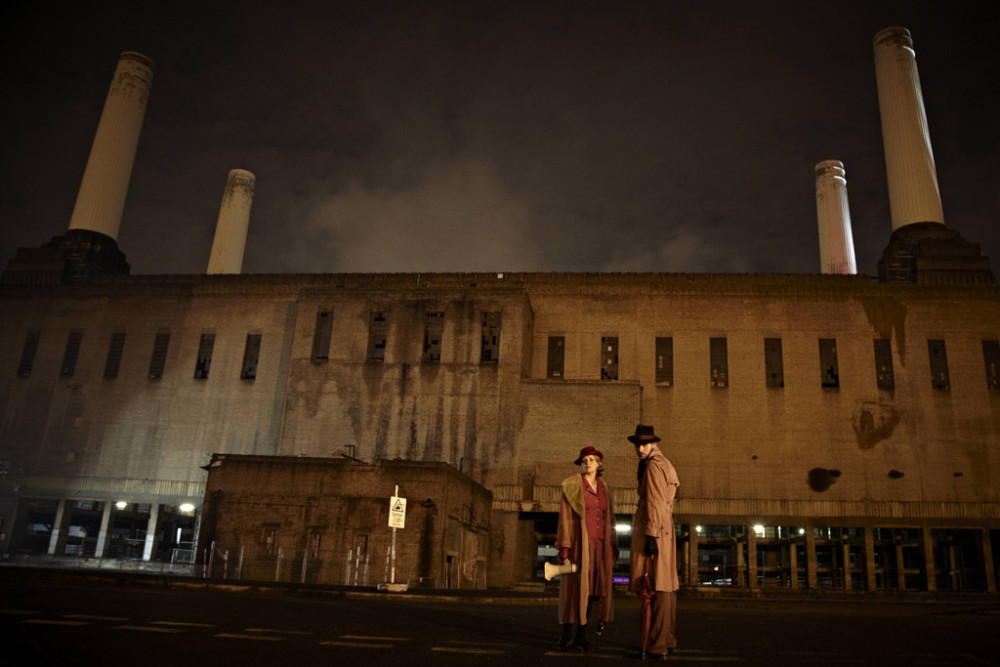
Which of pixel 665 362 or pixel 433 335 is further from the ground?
pixel 433 335

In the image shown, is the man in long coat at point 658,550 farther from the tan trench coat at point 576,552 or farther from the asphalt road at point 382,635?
the tan trench coat at point 576,552

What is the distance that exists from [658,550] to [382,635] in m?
2.87

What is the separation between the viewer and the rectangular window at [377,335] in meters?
34.1

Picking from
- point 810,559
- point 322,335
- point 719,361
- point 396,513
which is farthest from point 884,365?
point 396,513

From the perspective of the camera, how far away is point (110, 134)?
157 ft

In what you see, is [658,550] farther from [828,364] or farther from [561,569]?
[828,364]

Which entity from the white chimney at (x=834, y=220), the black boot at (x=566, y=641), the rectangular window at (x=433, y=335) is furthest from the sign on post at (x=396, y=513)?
the white chimney at (x=834, y=220)

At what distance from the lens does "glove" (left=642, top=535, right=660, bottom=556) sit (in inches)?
255

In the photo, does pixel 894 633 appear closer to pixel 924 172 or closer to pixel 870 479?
pixel 870 479

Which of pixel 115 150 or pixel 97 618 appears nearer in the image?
pixel 97 618

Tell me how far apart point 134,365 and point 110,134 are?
18325 millimetres

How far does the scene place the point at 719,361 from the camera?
3425 cm

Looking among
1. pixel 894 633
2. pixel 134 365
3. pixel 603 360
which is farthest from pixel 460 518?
pixel 134 365

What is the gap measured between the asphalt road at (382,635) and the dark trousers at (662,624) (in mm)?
194
